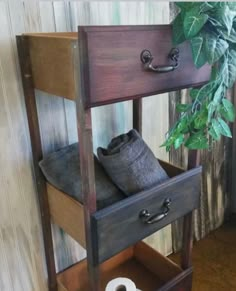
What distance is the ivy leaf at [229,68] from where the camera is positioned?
96 cm

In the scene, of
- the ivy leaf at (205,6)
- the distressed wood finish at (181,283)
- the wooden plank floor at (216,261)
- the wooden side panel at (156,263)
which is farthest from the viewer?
the wooden plank floor at (216,261)

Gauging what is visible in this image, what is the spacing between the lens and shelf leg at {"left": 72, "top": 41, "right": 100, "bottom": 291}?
2.57 ft

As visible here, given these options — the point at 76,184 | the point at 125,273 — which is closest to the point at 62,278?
the point at 125,273

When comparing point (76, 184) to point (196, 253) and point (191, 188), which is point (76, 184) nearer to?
point (191, 188)

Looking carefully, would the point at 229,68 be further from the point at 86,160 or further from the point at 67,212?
the point at 67,212

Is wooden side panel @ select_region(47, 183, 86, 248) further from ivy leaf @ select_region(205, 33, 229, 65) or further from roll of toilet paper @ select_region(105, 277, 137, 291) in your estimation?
ivy leaf @ select_region(205, 33, 229, 65)

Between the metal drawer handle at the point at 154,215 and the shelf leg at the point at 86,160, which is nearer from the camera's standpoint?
the shelf leg at the point at 86,160

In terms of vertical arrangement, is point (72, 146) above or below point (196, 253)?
above

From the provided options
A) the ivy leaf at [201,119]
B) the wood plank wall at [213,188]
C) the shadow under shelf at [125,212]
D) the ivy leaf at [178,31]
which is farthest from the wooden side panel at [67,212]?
the wood plank wall at [213,188]

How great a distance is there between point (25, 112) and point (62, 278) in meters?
0.69

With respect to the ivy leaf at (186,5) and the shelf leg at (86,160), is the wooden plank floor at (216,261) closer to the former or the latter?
the shelf leg at (86,160)

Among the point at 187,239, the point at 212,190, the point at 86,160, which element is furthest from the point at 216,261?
the point at 86,160

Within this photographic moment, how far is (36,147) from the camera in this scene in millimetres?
1119

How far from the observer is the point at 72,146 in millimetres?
1162
